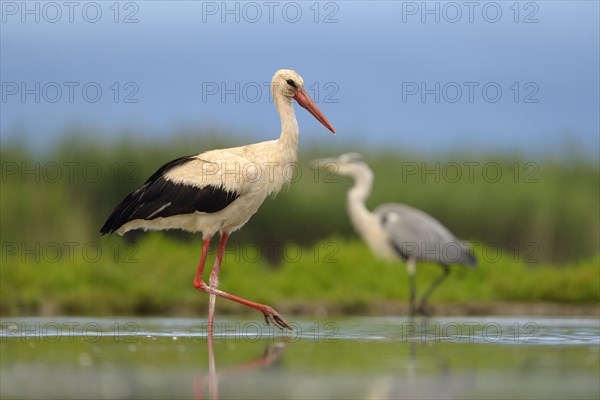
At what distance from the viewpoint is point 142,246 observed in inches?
639

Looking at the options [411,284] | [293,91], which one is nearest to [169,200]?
[293,91]

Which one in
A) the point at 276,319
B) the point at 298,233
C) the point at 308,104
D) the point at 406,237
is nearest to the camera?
the point at 276,319

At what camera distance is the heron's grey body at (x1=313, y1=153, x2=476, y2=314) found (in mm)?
15820

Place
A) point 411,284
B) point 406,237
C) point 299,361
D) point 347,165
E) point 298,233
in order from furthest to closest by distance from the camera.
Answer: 1. point 298,233
2. point 347,165
3. point 406,237
4. point 411,284
5. point 299,361

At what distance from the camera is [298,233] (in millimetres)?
18969

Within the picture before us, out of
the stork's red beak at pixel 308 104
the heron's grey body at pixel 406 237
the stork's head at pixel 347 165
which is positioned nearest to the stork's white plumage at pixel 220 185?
the stork's red beak at pixel 308 104

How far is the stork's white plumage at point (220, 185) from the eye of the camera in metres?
10.4

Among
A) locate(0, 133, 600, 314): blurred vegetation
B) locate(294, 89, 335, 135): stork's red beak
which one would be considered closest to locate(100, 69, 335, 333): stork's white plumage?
locate(294, 89, 335, 135): stork's red beak

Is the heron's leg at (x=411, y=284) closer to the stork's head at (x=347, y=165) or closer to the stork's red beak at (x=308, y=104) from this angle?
the stork's head at (x=347, y=165)

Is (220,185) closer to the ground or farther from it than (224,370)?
farther from it

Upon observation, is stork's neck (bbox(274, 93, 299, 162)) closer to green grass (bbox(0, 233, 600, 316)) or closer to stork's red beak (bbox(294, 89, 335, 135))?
stork's red beak (bbox(294, 89, 335, 135))

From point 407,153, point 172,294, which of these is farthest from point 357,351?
point 407,153

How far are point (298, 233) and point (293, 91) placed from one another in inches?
324

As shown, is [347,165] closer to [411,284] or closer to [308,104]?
[411,284]
